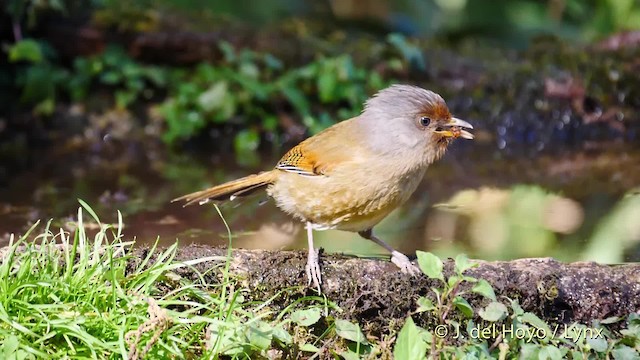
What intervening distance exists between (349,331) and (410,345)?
366 millimetres

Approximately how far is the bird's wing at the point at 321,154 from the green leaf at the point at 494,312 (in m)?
1.17

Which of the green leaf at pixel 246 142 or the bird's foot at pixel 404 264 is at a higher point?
the bird's foot at pixel 404 264

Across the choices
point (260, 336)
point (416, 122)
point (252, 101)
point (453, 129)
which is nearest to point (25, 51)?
point (252, 101)

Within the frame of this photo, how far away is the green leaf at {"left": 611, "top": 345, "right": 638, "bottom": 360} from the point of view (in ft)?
11.8

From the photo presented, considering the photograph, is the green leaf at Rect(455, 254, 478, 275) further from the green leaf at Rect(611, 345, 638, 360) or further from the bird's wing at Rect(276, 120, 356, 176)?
the bird's wing at Rect(276, 120, 356, 176)

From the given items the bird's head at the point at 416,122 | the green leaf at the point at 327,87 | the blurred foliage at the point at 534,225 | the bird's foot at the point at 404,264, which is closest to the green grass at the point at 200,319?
the bird's foot at the point at 404,264

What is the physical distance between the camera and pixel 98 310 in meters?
3.52

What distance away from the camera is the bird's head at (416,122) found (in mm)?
4598

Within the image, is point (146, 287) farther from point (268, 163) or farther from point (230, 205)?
point (268, 163)

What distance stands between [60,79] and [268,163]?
2175 mm

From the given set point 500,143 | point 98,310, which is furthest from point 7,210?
point 500,143

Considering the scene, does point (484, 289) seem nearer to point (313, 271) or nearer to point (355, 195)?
point (313, 271)

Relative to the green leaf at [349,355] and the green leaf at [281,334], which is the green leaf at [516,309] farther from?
the green leaf at [281,334]

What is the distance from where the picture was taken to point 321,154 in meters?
4.70
